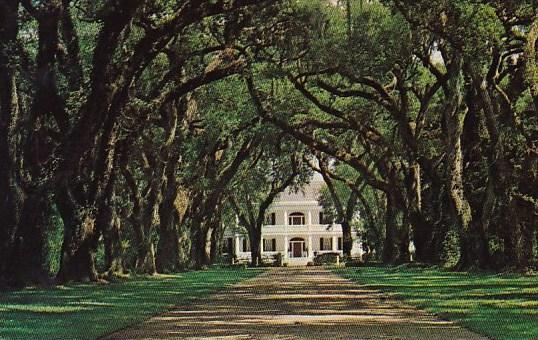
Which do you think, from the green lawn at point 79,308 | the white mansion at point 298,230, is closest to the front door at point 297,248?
the white mansion at point 298,230

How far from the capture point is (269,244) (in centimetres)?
10450

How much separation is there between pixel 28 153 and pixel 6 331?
13122mm

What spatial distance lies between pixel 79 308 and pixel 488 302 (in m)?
7.71

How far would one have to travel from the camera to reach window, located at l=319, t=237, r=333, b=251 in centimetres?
10344

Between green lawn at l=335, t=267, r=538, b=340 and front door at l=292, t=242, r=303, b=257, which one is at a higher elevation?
front door at l=292, t=242, r=303, b=257

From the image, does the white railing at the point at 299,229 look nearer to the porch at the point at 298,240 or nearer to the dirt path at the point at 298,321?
the porch at the point at 298,240

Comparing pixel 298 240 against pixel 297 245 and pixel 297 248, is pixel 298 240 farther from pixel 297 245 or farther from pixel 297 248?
pixel 297 248

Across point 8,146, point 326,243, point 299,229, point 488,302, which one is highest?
point 299,229

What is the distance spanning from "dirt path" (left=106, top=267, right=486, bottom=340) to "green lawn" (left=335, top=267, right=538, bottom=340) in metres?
0.42

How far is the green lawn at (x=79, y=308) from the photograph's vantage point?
12125 millimetres

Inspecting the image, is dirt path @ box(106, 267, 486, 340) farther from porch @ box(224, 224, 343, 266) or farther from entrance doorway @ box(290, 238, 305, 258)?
entrance doorway @ box(290, 238, 305, 258)

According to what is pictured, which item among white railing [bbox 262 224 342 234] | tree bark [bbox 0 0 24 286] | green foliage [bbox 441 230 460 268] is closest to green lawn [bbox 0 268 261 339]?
tree bark [bbox 0 0 24 286]

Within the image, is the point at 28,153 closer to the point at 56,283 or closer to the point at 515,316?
the point at 56,283

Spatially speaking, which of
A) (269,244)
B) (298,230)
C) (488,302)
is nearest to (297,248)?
(298,230)
